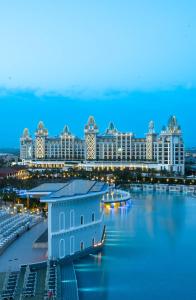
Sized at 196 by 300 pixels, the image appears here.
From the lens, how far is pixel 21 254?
23.3 feet

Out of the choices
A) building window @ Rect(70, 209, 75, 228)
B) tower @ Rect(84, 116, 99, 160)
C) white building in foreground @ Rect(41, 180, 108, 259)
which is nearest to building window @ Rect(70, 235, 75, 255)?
white building in foreground @ Rect(41, 180, 108, 259)

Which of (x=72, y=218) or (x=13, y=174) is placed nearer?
(x=72, y=218)

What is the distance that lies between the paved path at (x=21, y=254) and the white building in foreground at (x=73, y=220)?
0.82 ft

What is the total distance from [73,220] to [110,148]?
865 inches

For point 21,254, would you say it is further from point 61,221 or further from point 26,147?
point 26,147

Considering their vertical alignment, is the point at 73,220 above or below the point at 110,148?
below

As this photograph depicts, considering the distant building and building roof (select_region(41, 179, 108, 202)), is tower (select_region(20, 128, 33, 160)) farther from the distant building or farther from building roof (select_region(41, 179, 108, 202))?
building roof (select_region(41, 179, 108, 202))

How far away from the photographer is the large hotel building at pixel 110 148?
26734 millimetres

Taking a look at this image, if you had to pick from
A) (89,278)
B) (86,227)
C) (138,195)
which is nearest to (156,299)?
(89,278)

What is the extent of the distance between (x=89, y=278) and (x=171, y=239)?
296 centimetres

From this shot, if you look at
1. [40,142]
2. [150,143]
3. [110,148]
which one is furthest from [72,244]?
[40,142]

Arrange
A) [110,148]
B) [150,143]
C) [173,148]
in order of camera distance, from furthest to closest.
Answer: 1. [110,148]
2. [150,143]
3. [173,148]

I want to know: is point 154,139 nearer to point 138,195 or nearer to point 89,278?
point 138,195

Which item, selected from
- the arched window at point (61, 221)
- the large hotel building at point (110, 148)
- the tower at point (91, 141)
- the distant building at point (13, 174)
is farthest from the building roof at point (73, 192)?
the tower at point (91, 141)
